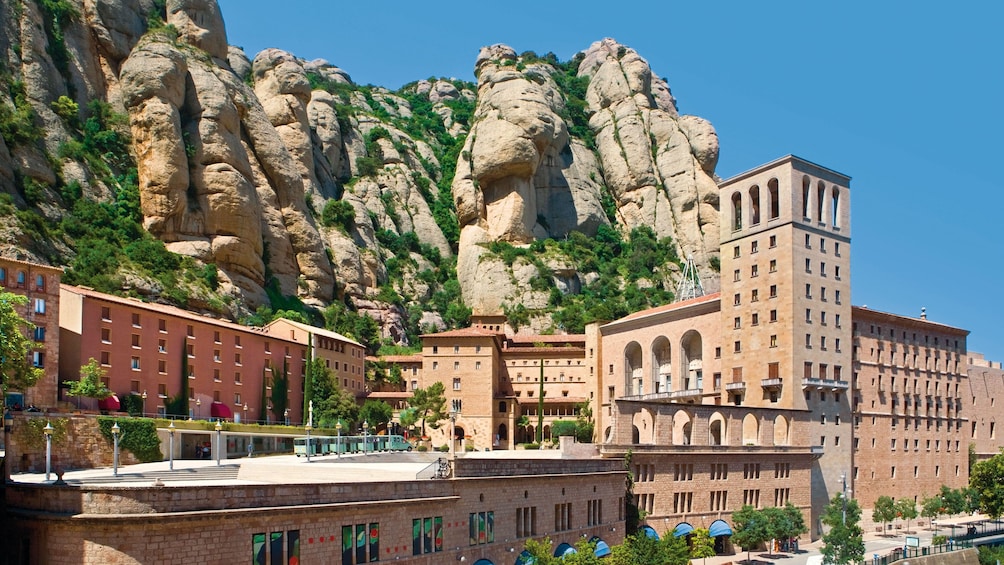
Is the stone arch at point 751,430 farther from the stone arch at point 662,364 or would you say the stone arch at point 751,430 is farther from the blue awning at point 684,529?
the stone arch at point 662,364

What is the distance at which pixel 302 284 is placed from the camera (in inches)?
3979

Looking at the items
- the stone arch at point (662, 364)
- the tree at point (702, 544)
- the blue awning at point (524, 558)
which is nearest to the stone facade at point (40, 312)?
the blue awning at point (524, 558)

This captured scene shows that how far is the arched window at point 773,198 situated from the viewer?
74562 millimetres

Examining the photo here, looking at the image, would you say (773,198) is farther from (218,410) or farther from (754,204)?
(218,410)

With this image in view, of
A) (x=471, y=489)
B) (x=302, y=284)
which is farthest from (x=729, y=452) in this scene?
(x=302, y=284)

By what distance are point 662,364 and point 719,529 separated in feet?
85.7

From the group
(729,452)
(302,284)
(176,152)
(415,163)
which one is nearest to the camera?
(729,452)

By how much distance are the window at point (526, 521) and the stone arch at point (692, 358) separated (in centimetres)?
3948

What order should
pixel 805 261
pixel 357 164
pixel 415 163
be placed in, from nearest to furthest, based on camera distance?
pixel 805 261 → pixel 357 164 → pixel 415 163

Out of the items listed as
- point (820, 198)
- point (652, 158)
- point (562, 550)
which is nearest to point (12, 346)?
point (562, 550)

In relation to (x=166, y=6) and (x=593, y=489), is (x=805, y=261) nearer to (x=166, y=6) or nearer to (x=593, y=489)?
(x=593, y=489)

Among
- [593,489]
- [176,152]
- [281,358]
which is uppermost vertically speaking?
[176,152]

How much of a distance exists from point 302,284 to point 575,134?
6277 cm

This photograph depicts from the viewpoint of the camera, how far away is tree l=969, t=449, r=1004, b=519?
72688mm
